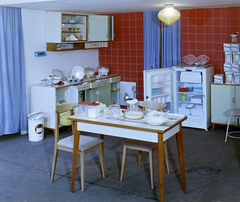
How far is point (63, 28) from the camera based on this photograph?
6203 mm

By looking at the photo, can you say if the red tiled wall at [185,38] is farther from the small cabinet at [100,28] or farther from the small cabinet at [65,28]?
the small cabinet at [65,28]

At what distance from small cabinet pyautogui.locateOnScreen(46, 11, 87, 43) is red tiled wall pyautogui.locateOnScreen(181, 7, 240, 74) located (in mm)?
1973

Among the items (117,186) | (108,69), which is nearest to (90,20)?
(108,69)

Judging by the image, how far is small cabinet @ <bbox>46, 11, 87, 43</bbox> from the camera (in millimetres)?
5906

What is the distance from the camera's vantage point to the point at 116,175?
409cm

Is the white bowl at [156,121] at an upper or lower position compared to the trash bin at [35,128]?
upper

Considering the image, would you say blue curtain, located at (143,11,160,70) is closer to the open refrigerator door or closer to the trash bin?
the open refrigerator door

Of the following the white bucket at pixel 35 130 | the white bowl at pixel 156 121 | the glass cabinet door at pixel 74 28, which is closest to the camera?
the white bowl at pixel 156 121

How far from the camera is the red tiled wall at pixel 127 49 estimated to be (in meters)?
7.02

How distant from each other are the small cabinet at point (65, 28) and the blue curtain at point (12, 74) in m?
0.59

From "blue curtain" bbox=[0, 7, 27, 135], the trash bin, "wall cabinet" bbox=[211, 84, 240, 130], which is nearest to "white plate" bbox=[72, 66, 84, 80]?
"blue curtain" bbox=[0, 7, 27, 135]

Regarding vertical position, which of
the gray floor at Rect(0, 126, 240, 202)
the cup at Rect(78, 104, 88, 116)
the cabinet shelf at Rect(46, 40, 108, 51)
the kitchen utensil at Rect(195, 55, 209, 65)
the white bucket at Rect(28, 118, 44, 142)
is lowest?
the gray floor at Rect(0, 126, 240, 202)

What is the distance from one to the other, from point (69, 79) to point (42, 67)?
57 cm

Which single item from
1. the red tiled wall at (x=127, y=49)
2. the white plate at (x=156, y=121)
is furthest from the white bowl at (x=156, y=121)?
the red tiled wall at (x=127, y=49)
